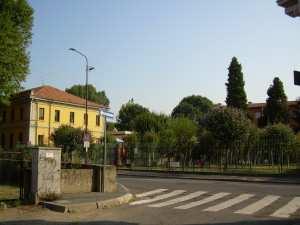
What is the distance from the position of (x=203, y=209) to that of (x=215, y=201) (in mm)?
2076

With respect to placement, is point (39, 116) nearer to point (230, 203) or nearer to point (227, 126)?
point (227, 126)

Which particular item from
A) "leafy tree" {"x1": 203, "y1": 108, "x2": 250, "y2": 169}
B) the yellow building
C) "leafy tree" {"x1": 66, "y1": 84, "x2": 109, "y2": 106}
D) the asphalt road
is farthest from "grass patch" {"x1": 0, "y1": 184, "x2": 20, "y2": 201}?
"leafy tree" {"x1": 66, "y1": 84, "x2": 109, "y2": 106}

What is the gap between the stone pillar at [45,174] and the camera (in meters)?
15.4

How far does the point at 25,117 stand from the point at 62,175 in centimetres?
4886

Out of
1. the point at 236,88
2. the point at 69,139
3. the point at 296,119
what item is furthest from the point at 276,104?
the point at 69,139

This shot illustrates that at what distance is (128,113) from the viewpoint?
345 ft

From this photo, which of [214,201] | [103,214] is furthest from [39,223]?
[214,201]

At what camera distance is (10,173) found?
70.5 ft

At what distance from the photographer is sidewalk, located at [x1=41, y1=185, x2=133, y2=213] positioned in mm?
14141

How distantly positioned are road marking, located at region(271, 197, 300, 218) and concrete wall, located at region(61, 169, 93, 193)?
7.24m

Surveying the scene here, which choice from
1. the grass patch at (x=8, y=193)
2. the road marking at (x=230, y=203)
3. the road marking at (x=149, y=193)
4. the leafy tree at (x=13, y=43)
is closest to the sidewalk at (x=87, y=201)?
the road marking at (x=149, y=193)

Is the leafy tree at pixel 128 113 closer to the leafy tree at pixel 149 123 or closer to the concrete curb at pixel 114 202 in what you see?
the leafy tree at pixel 149 123

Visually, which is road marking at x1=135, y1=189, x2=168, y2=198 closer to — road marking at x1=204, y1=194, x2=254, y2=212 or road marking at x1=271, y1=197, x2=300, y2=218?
road marking at x1=204, y1=194, x2=254, y2=212

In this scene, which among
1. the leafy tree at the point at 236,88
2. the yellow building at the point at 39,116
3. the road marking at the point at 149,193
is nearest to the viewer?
the road marking at the point at 149,193
